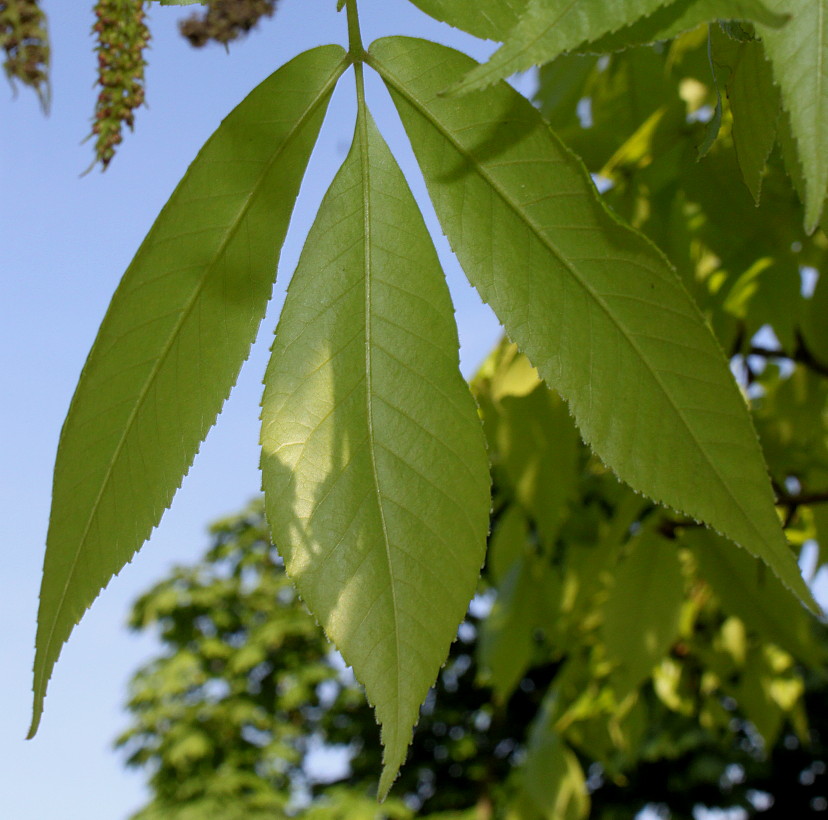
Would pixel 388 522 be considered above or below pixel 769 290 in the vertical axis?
below

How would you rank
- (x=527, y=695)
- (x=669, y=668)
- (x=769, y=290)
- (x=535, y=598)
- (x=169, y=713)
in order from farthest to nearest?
(x=527, y=695)
(x=169, y=713)
(x=669, y=668)
(x=535, y=598)
(x=769, y=290)

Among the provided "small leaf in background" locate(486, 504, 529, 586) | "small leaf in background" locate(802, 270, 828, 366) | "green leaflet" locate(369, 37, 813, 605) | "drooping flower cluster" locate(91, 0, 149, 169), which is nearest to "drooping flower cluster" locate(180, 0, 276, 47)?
"drooping flower cluster" locate(91, 0, 149, 169)

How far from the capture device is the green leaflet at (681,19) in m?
0.31

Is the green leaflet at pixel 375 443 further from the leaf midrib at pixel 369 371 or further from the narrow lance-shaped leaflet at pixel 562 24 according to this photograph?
the narrow lance-shaped leaflet at pixel 562 24

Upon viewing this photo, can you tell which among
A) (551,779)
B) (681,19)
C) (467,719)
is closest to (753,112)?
(681,19)

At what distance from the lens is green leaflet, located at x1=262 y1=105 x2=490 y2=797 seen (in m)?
0.46

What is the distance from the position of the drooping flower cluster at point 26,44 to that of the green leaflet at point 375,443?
0.16 meters

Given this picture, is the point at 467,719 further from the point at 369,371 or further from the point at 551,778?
the point at 369,371

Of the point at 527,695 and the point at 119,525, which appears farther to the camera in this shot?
the point at 527,695

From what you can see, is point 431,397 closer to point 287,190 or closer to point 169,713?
point 287,190

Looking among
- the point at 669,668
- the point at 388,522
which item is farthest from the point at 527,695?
the point at 388,522

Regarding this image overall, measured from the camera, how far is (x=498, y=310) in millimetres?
454

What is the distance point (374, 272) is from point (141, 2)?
0.72ft

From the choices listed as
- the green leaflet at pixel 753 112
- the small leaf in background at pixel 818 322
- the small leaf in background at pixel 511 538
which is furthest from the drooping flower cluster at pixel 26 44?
the small leaf in background at pixel 511 538
